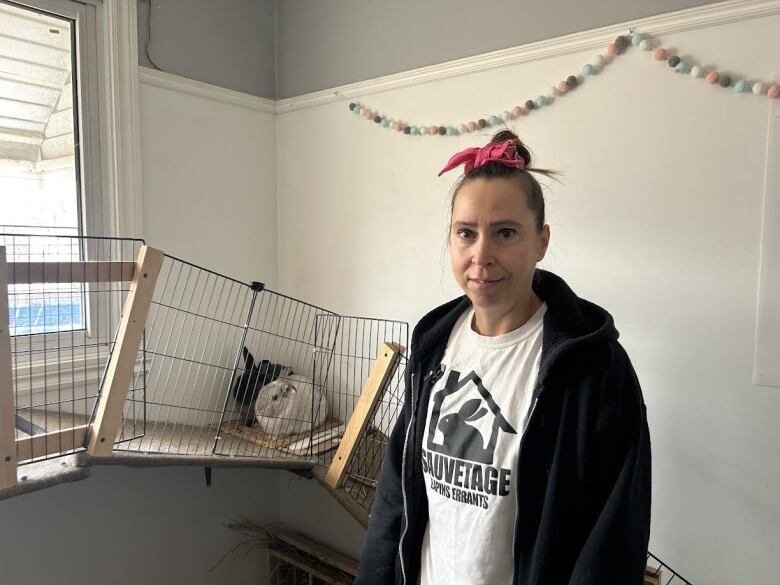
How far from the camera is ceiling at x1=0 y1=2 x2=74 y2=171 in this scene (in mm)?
1863

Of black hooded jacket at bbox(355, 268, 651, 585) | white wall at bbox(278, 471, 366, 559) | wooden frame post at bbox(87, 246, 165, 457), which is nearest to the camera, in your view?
black hooded jacket at bbox(355, 268, 651, 585)

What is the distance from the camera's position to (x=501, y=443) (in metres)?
0.98

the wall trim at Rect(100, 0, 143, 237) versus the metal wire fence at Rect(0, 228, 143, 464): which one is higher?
the wall trim at Rect(100, 0, 143, 237)

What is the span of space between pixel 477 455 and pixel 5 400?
3.42ft

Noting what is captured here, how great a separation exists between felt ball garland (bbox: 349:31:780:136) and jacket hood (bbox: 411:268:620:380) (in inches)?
33.6

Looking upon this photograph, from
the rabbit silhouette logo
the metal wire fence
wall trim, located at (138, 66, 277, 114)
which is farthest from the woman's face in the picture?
wall trim, located at (138, 66, 277, 114)

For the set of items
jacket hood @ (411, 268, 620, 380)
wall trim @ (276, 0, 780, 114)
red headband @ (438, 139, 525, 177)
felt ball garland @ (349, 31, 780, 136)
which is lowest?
jacket hood @ (411, 268, 620, 380)

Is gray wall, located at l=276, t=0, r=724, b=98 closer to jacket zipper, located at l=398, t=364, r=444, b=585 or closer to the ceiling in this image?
the ceiling

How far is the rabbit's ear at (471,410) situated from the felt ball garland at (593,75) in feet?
3.68

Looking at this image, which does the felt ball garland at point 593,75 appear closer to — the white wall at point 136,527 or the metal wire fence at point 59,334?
the metal wire fence at point 59,334

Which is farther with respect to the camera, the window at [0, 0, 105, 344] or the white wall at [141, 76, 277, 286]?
the white wall at [141, 76, 277, 286]

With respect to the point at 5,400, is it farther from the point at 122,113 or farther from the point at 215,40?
the point at 215,40

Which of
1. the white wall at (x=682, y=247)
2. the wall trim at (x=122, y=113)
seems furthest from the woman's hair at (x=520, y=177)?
the wall trim at (x=122, y=113)

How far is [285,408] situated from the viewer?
210cm
